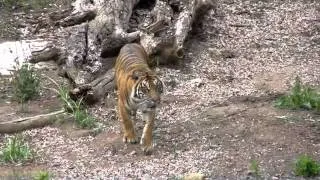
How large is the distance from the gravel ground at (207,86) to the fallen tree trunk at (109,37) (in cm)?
34

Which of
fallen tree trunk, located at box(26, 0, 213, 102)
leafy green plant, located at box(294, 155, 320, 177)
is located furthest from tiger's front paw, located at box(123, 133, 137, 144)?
leafy green plant, located at box(294, 155, 320, 177)

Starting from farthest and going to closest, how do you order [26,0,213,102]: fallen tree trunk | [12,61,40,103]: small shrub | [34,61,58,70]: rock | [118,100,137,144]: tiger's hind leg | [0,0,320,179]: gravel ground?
[34,61,58,70]: rock, [26,0,213,102]: fallen tree trunk, [12,61,40,103]: small shrub, [118,100,137,144]: tiger's hind leg, [0,0,320,179]: gravel ground

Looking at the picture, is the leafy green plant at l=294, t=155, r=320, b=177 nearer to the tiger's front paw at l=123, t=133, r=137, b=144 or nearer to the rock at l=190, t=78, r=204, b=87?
the tiger's front paw at l=123, t=133, r=137, b=144

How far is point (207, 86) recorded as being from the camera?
7605 mm

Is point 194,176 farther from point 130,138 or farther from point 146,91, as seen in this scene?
point 130,138

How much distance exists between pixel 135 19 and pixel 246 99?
8.77 feet

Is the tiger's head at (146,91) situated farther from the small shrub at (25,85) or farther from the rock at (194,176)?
the small shrub at (25,85)

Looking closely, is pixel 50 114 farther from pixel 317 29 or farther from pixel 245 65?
pixel 317 29

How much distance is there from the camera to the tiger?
19.0 ft

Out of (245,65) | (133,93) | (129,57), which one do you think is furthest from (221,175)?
(245,65)

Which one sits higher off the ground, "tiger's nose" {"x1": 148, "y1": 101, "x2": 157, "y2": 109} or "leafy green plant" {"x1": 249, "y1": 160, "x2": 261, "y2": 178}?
"tiger's nose" {"x1": 148, "y1": 101, "x2": 157, "y2": 109}

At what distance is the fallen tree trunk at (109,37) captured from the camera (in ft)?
25.5

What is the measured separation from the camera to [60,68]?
8.08m

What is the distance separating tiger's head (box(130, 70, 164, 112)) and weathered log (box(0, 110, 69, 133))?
48.5 inches
